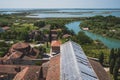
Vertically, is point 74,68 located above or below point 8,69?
above

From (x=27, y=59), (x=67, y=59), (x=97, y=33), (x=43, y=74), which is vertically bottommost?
(x=97, y=33)

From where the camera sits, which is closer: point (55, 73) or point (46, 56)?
point (55, 73)

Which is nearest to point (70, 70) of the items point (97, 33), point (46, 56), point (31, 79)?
point (31, 79)

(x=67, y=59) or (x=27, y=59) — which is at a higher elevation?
(x=67, y=59)

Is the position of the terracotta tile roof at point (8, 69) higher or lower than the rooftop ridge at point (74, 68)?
lower

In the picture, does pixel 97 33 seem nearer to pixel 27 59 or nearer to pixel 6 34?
pixel 6 34

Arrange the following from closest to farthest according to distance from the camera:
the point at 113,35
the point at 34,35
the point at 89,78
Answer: the point at 89,78
the point at 34,35
the point at 113,35

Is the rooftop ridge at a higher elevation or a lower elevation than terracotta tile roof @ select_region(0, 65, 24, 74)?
higher

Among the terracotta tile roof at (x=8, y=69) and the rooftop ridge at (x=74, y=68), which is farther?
the terracotta tile roof at (x=8, y=69)

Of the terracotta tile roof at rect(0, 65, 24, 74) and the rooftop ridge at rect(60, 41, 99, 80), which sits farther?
→ the terracotta tile roof at rect(0, 65, 24, 74)

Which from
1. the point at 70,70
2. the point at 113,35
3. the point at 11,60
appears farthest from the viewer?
the point at 113,35

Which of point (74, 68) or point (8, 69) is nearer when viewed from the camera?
point (74, 68)
